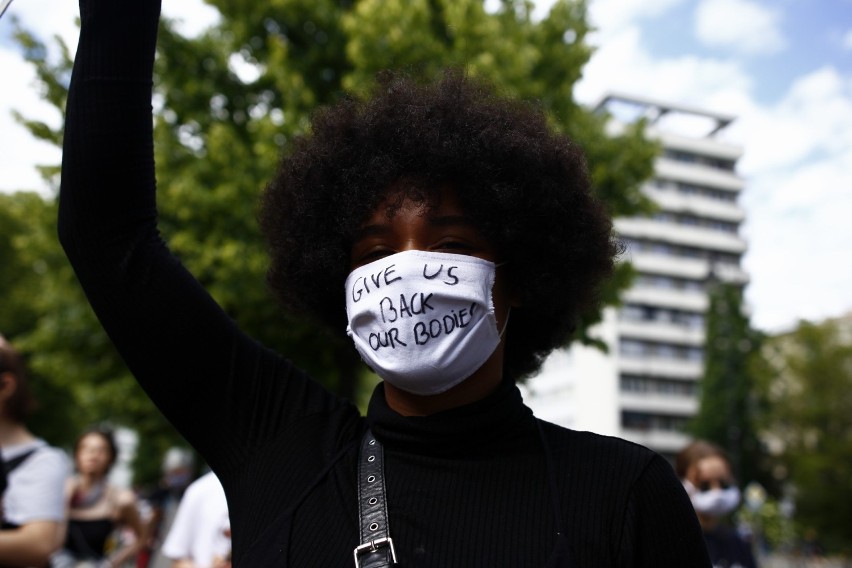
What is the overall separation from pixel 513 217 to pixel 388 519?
778 mm

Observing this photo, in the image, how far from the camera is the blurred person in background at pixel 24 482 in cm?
362

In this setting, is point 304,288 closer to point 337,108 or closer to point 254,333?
point 337,108

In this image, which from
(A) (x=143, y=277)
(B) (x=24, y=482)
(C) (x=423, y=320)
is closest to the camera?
(A) (x=143, y=277)

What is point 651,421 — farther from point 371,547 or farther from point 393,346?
point 371,547

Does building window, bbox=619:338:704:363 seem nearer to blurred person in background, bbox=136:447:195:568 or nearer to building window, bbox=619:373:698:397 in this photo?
building window, bbox=619:373:698:397

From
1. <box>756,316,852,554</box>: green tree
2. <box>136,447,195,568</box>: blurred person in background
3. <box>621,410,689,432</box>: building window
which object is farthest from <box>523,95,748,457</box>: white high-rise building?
<box>136,447,195,568</box>: blurred person in background

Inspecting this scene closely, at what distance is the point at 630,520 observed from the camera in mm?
1687

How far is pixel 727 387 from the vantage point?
58594mm

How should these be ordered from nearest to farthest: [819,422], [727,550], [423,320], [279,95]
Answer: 1. [423,320]
2. [727,550]
3. [279,95]
4. [819,422]

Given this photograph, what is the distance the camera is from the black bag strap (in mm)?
1643

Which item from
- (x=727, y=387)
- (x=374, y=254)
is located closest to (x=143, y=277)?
(x=374, y=254)

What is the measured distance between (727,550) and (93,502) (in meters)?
4.17

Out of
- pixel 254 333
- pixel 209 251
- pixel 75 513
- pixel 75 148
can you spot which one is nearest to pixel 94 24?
pixel 75 148

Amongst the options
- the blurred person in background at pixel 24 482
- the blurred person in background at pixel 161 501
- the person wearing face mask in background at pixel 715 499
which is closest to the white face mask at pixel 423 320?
the blurred person in background at pixel 24 482
